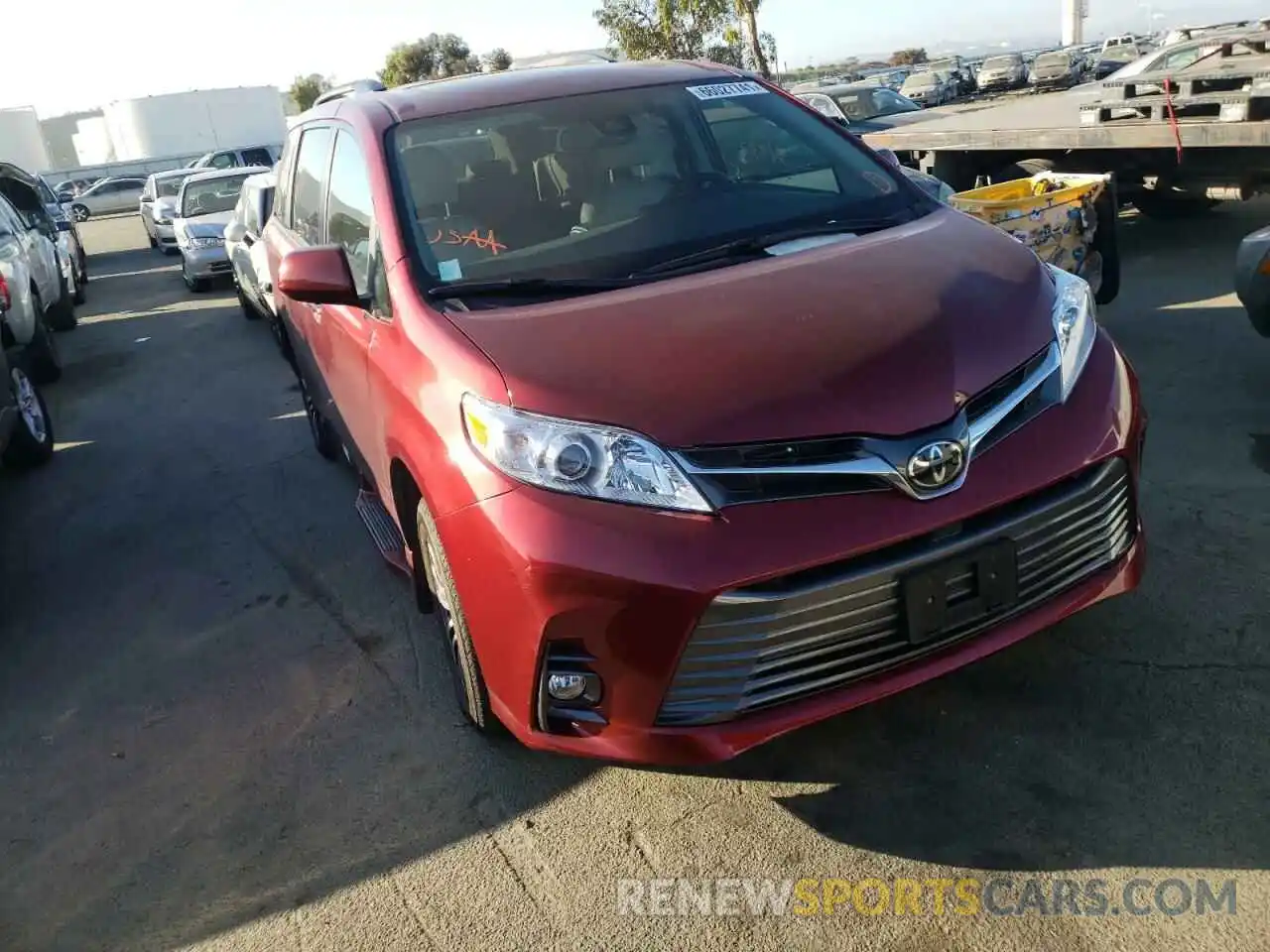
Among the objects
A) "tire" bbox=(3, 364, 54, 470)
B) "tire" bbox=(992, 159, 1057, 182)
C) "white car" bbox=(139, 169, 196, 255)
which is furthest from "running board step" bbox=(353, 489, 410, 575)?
"white car" bbox=(139, 169, 196, 255)

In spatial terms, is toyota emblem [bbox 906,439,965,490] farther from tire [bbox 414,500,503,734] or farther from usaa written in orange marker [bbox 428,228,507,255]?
usaa written in orange marker [bbox 428,228,507,255]

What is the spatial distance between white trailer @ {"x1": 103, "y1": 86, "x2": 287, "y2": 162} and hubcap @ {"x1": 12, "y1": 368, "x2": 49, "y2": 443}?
63820 mm

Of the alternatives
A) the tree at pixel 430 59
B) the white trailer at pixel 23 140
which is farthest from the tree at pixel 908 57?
the white trailer at pixel 23 140

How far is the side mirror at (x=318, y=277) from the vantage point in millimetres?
3273

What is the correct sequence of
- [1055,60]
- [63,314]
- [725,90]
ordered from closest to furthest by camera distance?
[725,90] < [63,314] < [1055,60]

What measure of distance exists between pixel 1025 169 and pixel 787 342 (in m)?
6.88

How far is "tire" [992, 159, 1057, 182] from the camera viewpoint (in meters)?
8.49

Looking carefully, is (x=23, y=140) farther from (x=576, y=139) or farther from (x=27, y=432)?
(x=576, y=139)

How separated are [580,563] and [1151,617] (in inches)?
79.9

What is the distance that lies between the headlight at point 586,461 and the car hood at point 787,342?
4 cm

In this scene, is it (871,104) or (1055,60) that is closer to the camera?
(871,104)

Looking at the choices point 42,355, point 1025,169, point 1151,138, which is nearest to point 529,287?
point 1151,138

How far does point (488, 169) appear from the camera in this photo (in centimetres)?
348

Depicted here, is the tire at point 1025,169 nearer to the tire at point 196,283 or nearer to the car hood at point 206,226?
the car hood at point 206,226
